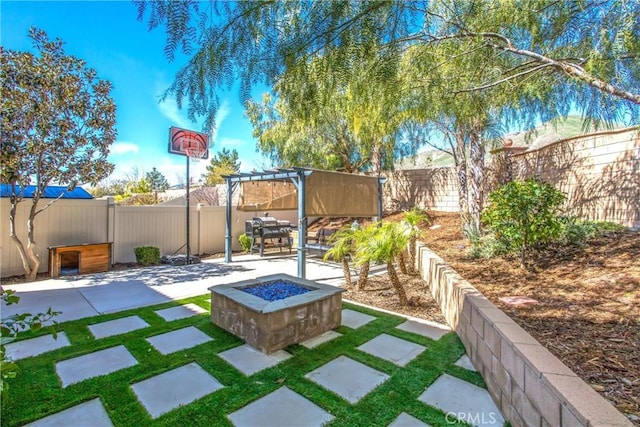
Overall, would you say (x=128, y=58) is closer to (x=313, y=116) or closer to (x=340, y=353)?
(x=313, y=116)

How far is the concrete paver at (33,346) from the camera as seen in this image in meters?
2.75

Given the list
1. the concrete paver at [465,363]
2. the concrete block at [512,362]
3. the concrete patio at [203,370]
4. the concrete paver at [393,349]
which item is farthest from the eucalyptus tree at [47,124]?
the concrete block at [512,362]

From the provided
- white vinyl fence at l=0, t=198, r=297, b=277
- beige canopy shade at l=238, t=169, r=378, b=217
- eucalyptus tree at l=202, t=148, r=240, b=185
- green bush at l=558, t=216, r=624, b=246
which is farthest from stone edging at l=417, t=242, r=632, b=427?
eucalyptus tree at l=202, t=148, r=240, b=185

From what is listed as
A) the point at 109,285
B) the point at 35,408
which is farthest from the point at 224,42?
the point at 109,285

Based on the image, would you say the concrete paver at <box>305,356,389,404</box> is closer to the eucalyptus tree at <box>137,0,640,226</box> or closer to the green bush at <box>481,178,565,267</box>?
the eucalyptus tree at <box>137,0,640,226</box>

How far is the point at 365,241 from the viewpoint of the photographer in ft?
13.9

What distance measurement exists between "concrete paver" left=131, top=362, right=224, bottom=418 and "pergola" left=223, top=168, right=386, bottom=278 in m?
3.22

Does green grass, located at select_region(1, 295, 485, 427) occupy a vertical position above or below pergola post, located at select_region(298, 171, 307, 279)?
below

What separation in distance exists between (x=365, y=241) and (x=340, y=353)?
1.69 m

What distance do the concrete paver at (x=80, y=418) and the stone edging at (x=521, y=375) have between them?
8.01ft

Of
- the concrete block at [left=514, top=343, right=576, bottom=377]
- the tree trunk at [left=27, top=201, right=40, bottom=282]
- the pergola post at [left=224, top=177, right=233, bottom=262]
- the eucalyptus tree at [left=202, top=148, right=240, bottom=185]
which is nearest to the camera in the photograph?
the concrete block at [left=514, top=343, right=576, bottom=377]

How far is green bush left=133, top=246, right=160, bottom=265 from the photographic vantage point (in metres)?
7.16

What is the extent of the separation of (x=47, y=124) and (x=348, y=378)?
630cm

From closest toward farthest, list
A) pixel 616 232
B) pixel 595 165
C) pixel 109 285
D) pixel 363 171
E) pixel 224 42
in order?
pixel 224 42, pixel 616 232, pixel 109 285, pixel 595 165, pixel 363 171
